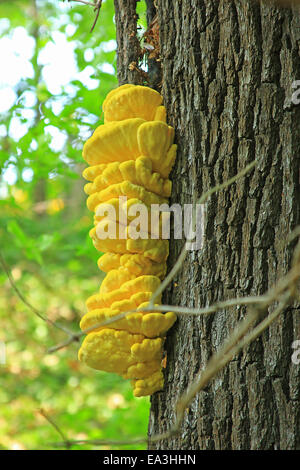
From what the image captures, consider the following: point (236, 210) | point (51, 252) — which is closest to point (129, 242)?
point (236, 210)

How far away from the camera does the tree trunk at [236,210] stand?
58.2 inches

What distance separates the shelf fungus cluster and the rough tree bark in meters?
0.08

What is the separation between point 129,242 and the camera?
5.44 feet

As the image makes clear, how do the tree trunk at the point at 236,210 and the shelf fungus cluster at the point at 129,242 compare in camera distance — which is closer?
the tree trunk at the point at 236,210

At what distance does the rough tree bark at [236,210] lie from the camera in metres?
1.48

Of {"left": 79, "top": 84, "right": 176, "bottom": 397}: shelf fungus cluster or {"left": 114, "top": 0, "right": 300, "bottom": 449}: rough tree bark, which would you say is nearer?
{"left": 114, "top": 0, "right": 300, "bottom": 449}: rough tree bark

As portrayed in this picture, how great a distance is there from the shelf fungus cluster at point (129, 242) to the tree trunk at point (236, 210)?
0.08 m

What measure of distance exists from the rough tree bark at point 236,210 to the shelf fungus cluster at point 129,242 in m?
0.08

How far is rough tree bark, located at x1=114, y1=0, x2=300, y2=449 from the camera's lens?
148cm

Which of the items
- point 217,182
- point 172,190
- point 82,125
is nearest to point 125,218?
point 172,190

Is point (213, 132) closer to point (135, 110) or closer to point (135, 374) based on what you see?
point (135, 110)

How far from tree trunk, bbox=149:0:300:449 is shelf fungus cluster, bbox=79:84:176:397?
80 millimetres

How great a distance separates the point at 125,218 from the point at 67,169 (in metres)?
1.55
